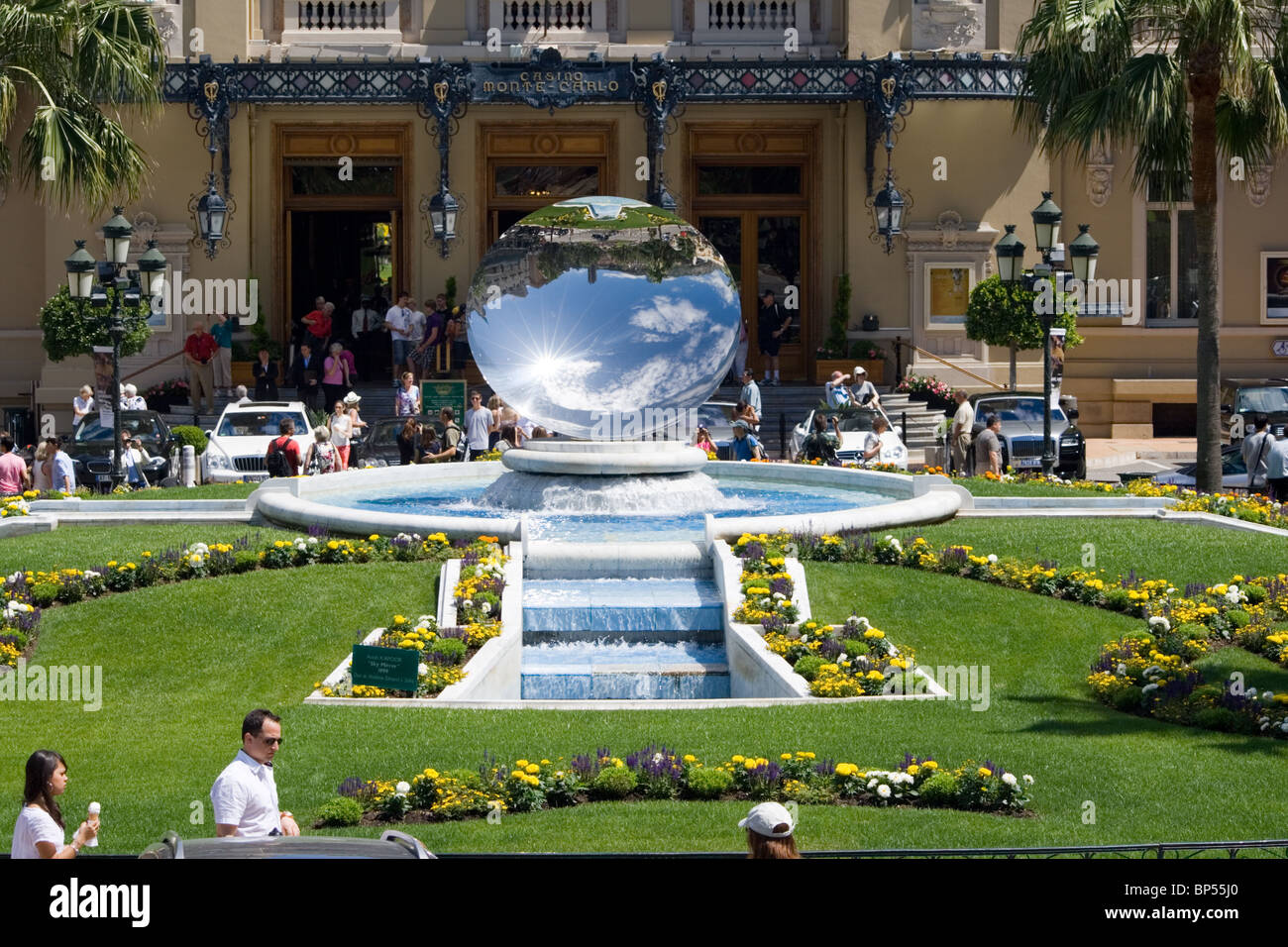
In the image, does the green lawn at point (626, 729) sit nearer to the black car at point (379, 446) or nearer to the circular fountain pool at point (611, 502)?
the circular fountain pool at point (611, 502)

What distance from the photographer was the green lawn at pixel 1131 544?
17.0 metres

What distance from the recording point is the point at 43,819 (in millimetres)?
7430

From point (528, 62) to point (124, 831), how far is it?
1081 inches

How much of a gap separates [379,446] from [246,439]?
191 cm

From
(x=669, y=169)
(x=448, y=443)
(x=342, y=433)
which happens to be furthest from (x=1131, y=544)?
(x=669, y=169)

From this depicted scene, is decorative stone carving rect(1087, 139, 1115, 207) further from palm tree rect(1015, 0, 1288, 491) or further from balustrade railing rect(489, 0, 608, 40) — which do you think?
palm tree rect(1015, 0, 1288, 491)

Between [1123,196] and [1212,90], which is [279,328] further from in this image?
[1212,90]

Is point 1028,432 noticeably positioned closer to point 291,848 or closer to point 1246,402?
point 1246,402

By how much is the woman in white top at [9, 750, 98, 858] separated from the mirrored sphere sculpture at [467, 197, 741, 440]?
12836 mm

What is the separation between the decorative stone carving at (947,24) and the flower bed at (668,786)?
28.1 metres

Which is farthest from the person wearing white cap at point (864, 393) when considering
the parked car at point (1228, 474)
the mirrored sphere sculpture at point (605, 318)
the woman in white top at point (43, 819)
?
the woman in white top at point (43, 819)

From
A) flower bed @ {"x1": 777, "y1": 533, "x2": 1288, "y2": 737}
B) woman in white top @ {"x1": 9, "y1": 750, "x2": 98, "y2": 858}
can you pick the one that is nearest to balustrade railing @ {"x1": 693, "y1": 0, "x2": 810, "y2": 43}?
flower bed @ {"x1": 777, "y1": 533, "x2": 1288, "y2": 737}

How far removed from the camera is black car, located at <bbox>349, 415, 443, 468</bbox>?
2831 cm

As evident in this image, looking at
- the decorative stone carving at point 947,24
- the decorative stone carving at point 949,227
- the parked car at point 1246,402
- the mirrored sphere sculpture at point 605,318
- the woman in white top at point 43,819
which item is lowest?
the woman in white top at point 43,819
